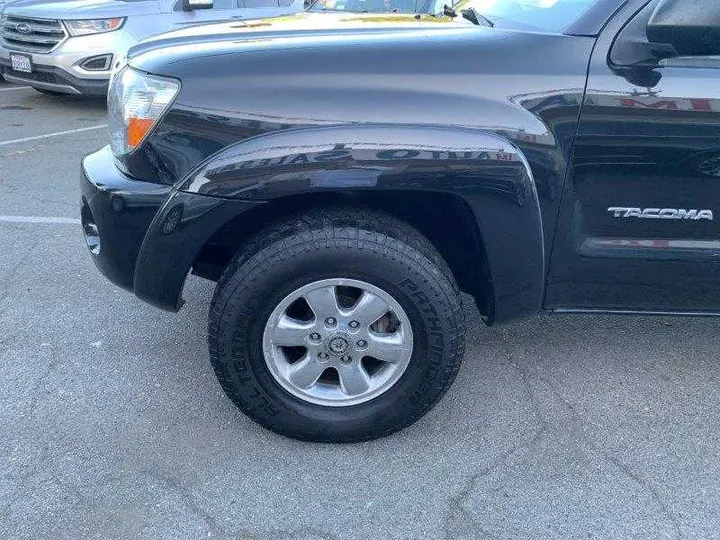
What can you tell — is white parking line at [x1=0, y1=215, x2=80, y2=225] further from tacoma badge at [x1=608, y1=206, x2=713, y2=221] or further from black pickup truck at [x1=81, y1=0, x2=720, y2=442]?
tacoma badge at [x1=608, y1=206, x2=713, y2=221]

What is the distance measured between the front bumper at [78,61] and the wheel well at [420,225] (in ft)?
17.7

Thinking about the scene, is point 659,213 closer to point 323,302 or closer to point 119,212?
point 323,302

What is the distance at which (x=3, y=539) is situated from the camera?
206 centimetres

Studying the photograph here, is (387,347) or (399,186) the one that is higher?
(399,186)

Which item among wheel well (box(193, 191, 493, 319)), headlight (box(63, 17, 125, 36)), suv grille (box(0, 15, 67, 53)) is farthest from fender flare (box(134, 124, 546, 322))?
suv grille (box(0, 15, 67, 53))

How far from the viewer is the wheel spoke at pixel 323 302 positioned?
2275 millimetres

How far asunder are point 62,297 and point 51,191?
1802 mm

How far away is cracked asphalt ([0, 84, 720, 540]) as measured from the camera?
2.16 m

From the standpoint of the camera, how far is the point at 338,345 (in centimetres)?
236

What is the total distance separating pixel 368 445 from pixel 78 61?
20.3ft

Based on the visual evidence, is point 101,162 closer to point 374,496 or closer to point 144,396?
point 144,396

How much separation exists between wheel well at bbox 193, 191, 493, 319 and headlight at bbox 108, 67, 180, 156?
0.41 metres

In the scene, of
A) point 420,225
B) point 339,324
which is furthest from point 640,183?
point 339,324

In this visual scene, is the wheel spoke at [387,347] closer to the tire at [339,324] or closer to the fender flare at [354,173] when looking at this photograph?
the tire at [339,324]
